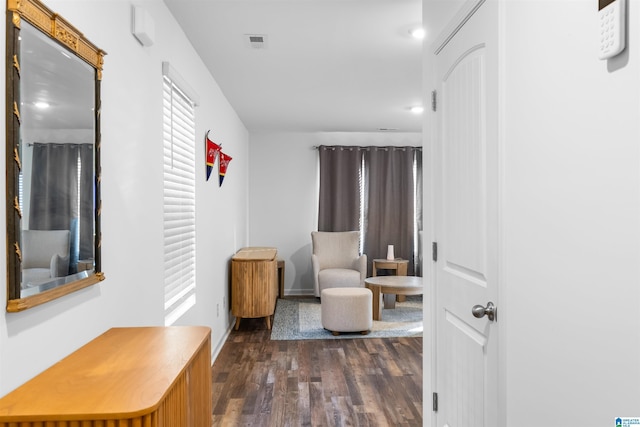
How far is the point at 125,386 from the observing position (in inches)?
46.9

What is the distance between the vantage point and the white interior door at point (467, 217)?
162 cm

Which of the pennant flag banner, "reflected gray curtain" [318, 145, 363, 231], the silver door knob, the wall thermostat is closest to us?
the wall thermostat

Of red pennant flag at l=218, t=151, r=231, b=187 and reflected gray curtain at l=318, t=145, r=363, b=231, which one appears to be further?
reflected gray curtain at l=318, t=145, r=363, b=231

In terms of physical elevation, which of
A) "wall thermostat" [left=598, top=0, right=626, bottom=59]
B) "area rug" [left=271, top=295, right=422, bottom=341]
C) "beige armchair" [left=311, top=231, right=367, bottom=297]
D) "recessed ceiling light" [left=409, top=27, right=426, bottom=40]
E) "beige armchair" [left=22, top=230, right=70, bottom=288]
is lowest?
"area rug" [left=271, top=295, right=422, bottom=341]

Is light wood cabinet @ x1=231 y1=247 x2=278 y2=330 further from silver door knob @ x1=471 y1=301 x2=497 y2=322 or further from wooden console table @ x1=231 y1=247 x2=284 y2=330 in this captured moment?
silver door knob @ x1=471 y1=301 x2=497 y2=322

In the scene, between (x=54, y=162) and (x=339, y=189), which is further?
(x=339, y=189)

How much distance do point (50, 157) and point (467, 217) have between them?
1496 mm

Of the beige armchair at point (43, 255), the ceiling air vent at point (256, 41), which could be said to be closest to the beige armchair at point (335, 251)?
the ceiling air vent at point (256, 41)

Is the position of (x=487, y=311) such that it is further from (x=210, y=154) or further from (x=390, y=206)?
(x=390, y=206)

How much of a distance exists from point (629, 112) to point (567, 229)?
1.10 feet

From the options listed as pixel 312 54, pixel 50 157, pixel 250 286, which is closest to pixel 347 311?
pixel 250 286

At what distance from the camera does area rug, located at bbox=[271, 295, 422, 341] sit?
4730 millimetres

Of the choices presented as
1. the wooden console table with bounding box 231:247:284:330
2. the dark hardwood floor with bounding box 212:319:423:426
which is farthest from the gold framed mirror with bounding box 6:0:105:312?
the wooden console table with bounding box 231:247:284:330

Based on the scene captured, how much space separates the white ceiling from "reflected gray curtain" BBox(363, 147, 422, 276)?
5.15ft
